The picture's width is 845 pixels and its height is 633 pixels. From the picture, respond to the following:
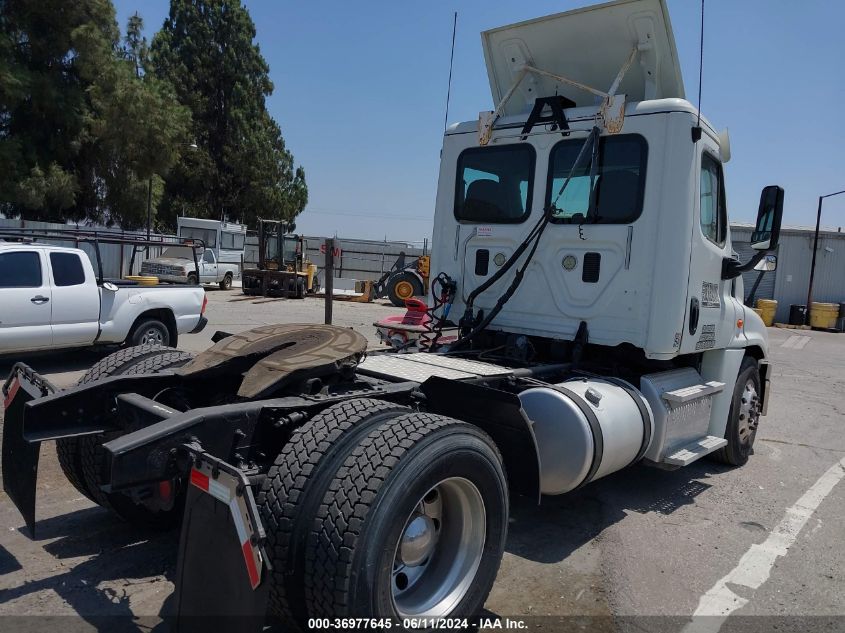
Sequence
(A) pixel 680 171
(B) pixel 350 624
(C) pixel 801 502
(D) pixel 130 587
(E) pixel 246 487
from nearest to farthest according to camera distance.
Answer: (E) pixel 246 487, (B) pixel 350 624, (D) pixel 130 587, (A) pixel 680 171, (C) pixel 801 502

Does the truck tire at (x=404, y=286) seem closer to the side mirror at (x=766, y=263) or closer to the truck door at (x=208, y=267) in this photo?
the truck door at (x=208, y=267)

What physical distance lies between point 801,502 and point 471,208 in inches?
145

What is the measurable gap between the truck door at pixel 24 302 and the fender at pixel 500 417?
7014 millimetres

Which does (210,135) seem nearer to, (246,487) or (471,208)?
(471,208)

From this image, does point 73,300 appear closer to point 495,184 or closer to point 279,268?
point 495,184

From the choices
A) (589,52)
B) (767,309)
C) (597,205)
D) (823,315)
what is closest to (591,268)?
(597,205)

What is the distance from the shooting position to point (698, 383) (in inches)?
220

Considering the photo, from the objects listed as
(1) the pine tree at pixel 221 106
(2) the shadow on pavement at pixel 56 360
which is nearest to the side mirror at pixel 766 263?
(2) the shadow on pavement at pixel 56 360

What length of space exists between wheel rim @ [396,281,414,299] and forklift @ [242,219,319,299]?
18.5 feet

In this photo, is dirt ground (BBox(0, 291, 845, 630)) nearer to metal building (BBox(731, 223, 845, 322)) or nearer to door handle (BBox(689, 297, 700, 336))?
door handle (BBox(689, 297, 700, 336))

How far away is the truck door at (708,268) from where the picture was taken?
512 cm

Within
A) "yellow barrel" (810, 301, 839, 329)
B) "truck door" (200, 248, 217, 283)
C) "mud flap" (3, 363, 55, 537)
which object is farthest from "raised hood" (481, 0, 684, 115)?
"yellow barrel" (810, 301, 839, 329)

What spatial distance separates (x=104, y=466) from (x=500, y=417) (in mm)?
2201

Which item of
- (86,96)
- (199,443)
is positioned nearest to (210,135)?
(86,96)
